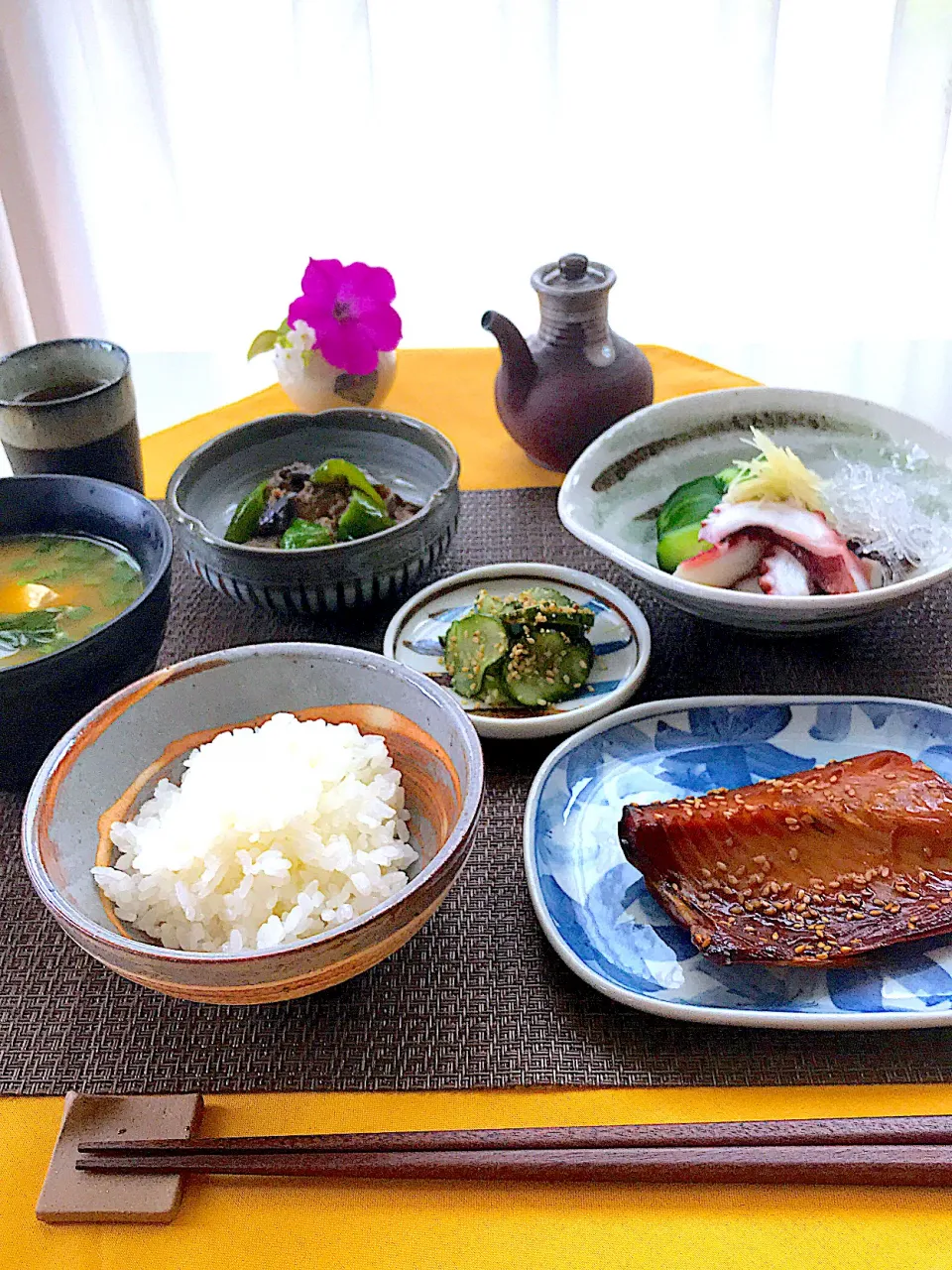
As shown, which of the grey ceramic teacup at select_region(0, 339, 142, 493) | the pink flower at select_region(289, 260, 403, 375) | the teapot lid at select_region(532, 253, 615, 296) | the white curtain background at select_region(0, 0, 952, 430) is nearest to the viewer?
the grey ceramic teacup at select_region(0, 339, 142, 493)

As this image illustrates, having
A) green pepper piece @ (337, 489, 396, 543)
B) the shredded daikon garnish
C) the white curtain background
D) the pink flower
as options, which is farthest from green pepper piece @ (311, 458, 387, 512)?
the white curtain background

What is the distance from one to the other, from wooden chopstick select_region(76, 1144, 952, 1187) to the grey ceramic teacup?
1047 mm

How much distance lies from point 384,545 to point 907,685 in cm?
74

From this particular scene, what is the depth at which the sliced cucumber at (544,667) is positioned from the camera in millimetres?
1405

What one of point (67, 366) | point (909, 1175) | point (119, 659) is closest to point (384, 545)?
point (119, 659)

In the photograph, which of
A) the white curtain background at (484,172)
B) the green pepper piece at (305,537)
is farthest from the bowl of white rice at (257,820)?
the white curtain background at (484,172)

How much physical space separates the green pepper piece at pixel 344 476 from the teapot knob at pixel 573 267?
0.51m

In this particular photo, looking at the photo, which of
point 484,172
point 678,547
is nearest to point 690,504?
point 678,547

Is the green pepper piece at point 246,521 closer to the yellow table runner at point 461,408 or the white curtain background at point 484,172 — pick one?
the yellow table runner at point 461,408

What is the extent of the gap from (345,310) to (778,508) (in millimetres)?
941

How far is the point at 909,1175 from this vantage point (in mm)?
887

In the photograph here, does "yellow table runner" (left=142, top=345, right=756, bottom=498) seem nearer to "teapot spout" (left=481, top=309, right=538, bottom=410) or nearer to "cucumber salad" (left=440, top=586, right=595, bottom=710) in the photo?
"teapot spout" (left=481, top=309, right=538, bottom=410)

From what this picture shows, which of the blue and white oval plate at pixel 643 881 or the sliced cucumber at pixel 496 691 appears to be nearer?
the blue and white oval plate at pixel 643 881

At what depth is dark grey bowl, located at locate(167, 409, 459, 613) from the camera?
1.51 m
